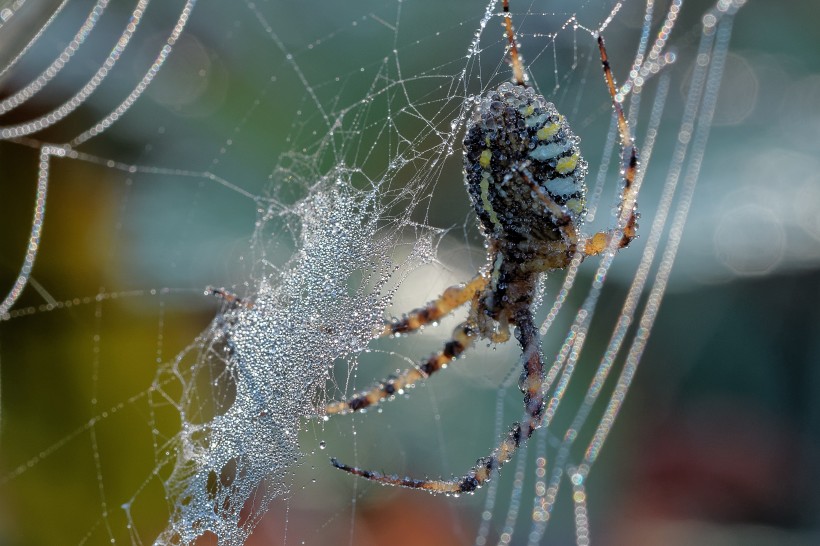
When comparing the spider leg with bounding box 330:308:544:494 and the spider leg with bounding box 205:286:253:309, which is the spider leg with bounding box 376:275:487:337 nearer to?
the spider leg with bounding box 330:308:544:494

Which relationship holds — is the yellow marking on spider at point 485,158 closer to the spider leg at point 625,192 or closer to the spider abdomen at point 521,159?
the spider abdomen at point 521,159

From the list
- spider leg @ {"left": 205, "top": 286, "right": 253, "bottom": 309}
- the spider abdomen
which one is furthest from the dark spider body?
spider leg @ {"left": 205, "top": 286, "right": 253, "bottom": 309}

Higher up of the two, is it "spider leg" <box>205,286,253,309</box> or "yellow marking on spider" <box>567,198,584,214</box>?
"yellow marking on spider" <box>567,198,584,214</box>

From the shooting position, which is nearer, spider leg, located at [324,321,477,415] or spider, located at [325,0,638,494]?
spider, located at [325,0,638,494]

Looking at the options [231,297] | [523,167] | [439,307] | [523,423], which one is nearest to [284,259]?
[231,297]

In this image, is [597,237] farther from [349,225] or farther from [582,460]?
[582,460]

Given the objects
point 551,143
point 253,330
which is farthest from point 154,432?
point 551,143

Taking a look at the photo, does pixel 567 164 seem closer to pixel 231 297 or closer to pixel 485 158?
pixel 485 158
